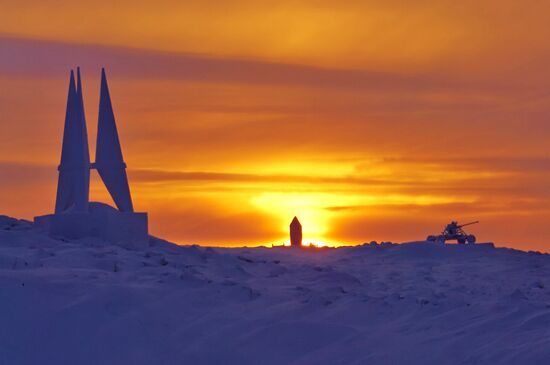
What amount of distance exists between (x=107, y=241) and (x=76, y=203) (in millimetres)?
2075

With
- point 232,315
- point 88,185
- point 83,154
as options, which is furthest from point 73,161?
point 232,315

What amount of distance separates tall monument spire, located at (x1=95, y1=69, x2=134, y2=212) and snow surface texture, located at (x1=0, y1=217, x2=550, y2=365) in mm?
4938

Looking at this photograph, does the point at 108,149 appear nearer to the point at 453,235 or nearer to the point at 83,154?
the point at 83,154

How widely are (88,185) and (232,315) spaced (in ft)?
33.1

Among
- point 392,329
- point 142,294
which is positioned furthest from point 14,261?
point 392,329

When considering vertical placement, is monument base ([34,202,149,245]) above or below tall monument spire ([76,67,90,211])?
below

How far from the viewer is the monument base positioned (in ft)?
74.5

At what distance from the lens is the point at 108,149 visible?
2459cm

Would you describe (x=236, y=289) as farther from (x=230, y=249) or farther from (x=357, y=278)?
(x=230, y=249)

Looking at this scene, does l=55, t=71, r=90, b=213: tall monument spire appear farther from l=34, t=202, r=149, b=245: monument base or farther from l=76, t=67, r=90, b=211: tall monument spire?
l=34, t=202, r=149, b=245: monument base

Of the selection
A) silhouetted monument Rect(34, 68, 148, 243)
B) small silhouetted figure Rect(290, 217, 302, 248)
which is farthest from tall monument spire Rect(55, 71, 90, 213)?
small silhouetted figure Rect(290, 217, 302, 248)

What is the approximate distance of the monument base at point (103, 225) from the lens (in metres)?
22.7

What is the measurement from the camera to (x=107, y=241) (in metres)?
22.2

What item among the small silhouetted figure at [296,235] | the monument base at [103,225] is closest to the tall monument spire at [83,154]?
the monument base at [103,225]
